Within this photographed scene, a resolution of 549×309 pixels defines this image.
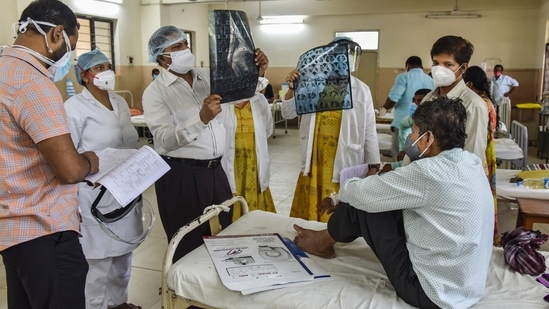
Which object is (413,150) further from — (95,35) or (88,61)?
(95,35)

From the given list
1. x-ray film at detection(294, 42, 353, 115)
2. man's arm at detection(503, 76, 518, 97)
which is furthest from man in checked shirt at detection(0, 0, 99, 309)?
man's arm at detection(503, 76, 518, 97)

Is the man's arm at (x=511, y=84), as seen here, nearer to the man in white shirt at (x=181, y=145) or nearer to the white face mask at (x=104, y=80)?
the man in white shirt at (x=181, y=145)

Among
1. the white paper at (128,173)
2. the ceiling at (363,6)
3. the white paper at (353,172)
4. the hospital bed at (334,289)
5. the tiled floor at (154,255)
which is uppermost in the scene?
the ceiling at (363,6)

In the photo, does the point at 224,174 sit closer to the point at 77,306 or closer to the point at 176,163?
the point at 176,163

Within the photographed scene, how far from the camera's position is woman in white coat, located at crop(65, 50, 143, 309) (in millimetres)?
2225

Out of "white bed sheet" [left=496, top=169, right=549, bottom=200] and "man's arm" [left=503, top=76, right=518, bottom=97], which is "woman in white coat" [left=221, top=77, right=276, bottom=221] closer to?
"white bed sheet" [left=496, top=169, right=549, bottom=200]

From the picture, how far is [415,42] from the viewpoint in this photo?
34.7 ft

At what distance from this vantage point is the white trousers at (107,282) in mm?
2361

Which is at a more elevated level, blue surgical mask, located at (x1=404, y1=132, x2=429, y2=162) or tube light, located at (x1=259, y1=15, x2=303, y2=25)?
tube light, located at (x1=259, y1=15, x2=303, y2=25)

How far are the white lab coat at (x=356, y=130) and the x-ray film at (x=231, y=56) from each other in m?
0.56

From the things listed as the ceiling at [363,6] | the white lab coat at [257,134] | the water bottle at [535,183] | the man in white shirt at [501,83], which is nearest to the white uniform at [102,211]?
the white lab coat at [257,134]

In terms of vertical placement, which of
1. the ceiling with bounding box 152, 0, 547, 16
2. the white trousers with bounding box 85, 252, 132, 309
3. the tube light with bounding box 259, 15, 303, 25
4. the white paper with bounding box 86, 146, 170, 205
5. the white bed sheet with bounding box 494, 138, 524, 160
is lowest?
the white trousers with bounding box 85, 252, 132, 309

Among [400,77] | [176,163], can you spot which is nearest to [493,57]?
[400,77]

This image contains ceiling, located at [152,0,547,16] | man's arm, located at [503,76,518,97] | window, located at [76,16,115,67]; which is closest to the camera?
window, located at [76,16,115,67]
